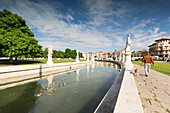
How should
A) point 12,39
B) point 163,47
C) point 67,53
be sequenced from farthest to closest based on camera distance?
point 67,53, point 163,47, point 12,39

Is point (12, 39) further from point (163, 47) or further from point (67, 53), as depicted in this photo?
point (163, 47)

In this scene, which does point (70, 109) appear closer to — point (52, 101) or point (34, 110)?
point (52, 101)

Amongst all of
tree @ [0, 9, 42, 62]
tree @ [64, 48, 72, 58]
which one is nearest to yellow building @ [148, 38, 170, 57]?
tree @ [64, 48, 72, 58]

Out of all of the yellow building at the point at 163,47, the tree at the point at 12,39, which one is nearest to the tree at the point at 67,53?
the tree at the point at 12,39

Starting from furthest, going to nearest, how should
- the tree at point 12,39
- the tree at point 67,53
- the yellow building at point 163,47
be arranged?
the tree at point 67,53 → the yellow building at point 163,47 → the tree at point 12,39

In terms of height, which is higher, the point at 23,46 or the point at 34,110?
the point at 23,46

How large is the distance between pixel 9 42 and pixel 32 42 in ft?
12.5

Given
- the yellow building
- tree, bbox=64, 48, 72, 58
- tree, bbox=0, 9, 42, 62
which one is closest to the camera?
tree, bbox=0, 9, 42, 62

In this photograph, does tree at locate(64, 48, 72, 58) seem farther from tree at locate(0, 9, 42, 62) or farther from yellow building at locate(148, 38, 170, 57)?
yellow building at locate(148, 38, 170, 57)

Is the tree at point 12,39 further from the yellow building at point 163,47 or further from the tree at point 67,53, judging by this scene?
the yellow building at point 163,47

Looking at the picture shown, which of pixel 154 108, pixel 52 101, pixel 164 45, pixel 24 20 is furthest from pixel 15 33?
pixel 164 45

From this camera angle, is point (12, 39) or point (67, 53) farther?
point (67, 53)

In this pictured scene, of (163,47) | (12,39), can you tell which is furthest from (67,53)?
(163,47)

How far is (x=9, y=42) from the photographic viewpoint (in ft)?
45.1
